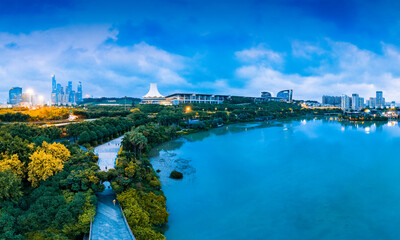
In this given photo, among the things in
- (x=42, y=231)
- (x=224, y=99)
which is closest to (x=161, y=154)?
(x=42, y=231)

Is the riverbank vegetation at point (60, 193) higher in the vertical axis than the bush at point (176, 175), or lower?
higher

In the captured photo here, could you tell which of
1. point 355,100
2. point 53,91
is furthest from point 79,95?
point 355,100

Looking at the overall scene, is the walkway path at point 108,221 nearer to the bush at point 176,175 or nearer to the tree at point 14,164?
the tree at point 14,164

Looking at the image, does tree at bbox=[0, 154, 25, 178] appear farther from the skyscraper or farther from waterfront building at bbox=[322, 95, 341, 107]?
waterfront building at bbox=[322, 95, 341, 107]

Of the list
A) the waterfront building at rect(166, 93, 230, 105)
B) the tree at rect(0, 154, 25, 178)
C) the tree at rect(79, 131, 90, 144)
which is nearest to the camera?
the tree at rect(0, 154, 25, 178)

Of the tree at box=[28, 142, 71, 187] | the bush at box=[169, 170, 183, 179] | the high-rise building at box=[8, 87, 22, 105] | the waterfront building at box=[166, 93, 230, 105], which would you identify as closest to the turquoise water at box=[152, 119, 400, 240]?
the bush at box=[169, 170, 183, 179]

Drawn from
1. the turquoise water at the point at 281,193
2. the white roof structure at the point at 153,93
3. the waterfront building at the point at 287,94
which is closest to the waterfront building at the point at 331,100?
the waterfront building at the point at 287,94

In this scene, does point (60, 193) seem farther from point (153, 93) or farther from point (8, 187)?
point (153, 93)

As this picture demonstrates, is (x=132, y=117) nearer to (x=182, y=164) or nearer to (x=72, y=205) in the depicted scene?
(x=182, y=164)
